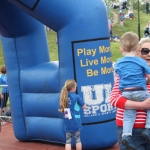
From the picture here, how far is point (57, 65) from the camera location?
6.63 meters

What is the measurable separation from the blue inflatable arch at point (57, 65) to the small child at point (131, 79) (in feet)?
9.37

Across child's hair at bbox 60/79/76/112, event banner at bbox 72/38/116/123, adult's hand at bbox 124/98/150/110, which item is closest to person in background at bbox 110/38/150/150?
adult's hand at bbox 124/98/150/110

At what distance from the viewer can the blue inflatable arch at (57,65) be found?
19.4 feet

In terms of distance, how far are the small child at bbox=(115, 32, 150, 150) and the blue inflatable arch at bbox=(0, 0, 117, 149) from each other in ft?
9.37

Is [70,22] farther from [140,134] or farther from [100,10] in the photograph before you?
[140,134]

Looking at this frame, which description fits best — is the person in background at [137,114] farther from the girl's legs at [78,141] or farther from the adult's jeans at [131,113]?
the girl's legs at [78,141]

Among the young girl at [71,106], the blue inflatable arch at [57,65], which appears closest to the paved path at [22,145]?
the blue inflatable arch at [57,65]

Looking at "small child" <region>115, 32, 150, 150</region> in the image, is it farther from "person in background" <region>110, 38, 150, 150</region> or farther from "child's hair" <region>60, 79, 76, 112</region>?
"child's hair" <region>60, 79, 76, 112</region>

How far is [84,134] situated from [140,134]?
317 centimetres

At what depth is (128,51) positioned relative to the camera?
3117 millimetres

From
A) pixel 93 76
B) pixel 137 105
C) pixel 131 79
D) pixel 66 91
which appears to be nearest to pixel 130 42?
pixel 131 79

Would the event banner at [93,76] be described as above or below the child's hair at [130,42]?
below

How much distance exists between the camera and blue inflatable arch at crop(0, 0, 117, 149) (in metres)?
5.91

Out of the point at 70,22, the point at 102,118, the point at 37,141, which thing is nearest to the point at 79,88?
the point at 102,118
